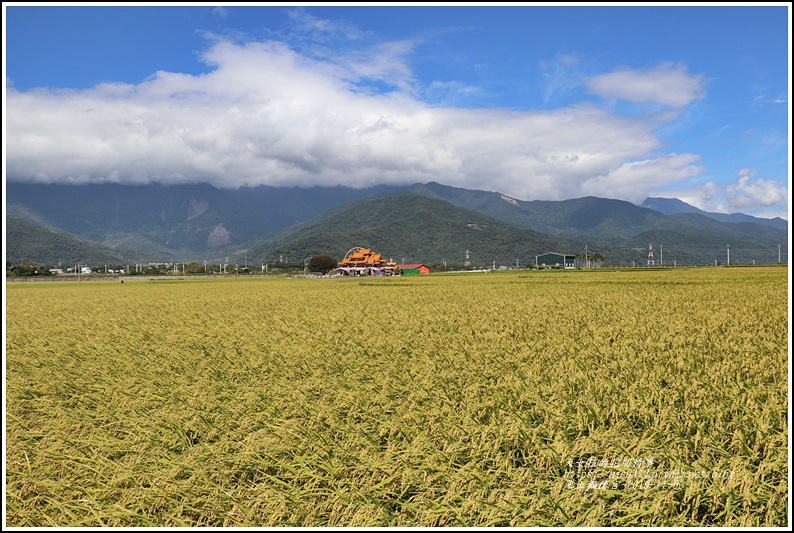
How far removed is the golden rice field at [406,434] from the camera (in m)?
3.75

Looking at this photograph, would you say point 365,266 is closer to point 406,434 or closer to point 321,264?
point 321,264

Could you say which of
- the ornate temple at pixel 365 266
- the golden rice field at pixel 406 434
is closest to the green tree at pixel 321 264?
the ornate temple at pixel 365 266

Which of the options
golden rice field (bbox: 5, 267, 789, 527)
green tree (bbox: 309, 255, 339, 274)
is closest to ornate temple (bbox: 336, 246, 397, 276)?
green tree (bbox: 309, 255, 339, 274)

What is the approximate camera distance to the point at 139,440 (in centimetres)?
539

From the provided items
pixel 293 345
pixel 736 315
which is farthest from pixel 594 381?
pixel 736 315

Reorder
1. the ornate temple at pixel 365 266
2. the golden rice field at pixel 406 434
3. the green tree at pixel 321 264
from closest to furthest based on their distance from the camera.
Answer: the golden rice field at pixel 406 434 → the ornate temple at pixel 365 266 → the green tree at pixel 321 264

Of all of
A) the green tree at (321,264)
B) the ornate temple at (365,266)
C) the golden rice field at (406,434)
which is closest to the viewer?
the golden rice field at (406,434)

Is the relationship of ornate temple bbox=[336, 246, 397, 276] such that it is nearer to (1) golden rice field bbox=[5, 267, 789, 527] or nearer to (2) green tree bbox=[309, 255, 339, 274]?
(2) green tree bbox=[309, 255, 339, 274]

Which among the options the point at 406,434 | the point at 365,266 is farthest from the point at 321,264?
the point at 406,434

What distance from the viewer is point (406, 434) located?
5246 mm

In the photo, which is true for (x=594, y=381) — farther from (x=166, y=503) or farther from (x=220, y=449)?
(x=166, y=503)

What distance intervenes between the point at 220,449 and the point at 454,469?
8.32 feet

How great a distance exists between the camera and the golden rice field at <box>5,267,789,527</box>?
3.75 meters

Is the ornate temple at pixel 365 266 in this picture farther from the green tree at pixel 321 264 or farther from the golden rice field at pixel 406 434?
the golden rice field at pixel 406 434
